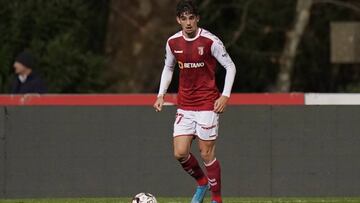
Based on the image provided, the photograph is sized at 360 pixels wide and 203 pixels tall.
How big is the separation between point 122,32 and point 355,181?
11130mm

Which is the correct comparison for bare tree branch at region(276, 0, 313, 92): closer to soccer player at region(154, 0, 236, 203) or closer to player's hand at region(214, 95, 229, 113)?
soccer player at region(154, 0, 236, 203)

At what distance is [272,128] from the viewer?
15.4 m

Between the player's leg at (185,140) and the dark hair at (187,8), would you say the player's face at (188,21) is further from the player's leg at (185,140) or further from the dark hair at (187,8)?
the player's leg at (185,140)

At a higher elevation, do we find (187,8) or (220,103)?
(187,8)

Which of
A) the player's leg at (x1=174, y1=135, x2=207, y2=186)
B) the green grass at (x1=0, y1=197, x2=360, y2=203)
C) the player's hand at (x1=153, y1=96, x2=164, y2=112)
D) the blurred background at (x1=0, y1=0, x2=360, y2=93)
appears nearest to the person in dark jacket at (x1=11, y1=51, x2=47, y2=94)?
the green grass at (x1=0, y1=197, x2=360, y2=203)

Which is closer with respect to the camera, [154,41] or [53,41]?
[53,41]

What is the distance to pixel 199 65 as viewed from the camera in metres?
12.2

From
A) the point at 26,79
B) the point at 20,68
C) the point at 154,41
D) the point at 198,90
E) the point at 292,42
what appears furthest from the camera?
the point at 292,42

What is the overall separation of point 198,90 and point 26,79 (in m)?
5.03

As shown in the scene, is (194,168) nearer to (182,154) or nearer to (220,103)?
(182,154)

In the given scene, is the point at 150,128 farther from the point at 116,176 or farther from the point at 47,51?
the point at 47,51

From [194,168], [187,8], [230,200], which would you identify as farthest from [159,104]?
[230,200]

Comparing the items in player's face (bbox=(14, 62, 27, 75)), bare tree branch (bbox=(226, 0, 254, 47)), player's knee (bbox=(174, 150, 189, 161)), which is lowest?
player's knee (bbox=(174, 150, 189, 161))

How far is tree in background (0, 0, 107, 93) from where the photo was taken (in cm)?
2109
